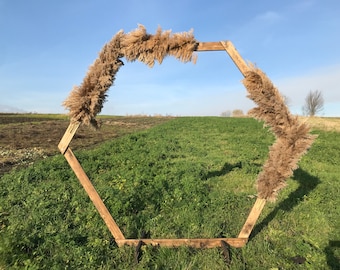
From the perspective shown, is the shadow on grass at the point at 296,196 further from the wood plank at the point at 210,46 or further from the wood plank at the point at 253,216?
the wood plank at the point at 210,46

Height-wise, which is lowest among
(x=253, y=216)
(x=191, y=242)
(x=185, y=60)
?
(x=191, y=242)

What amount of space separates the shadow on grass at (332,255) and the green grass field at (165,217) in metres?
0.02

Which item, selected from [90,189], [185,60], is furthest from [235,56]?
[90,189]

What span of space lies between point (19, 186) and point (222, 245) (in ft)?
21.7

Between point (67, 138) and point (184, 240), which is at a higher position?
point (67, 138)

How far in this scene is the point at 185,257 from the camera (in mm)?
4484

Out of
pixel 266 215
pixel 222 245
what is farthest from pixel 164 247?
pixel 266 215

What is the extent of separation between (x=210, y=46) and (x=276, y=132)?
1.68 meters

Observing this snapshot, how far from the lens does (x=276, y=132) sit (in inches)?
181

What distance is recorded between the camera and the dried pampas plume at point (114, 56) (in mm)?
4590

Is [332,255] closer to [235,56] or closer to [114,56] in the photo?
[235,56]

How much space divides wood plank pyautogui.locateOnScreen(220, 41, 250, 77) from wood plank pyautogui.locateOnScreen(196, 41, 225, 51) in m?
0.05

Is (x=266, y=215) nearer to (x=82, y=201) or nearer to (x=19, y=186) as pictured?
(x=82, y=201)

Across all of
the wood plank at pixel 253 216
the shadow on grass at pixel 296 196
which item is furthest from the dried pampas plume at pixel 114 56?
the shadow on grass at pixel 296 196
